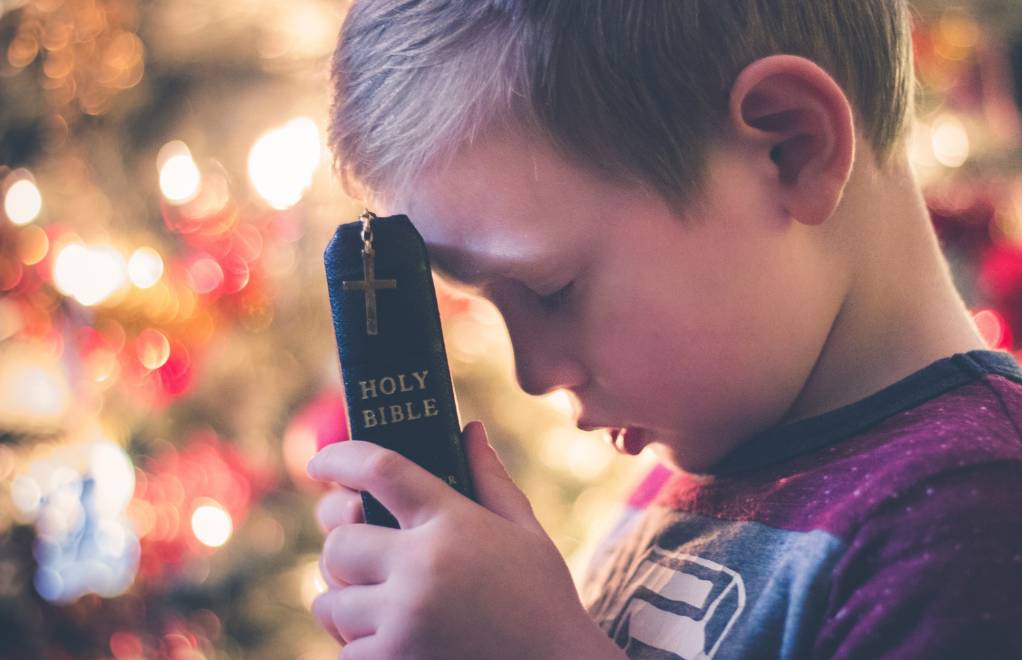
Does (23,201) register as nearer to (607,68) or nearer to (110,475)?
(110,475)

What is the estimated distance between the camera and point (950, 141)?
1399 mm

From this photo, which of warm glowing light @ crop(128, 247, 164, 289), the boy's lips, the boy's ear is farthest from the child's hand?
warm glowing light @ crop(128, 247, 164, 289)

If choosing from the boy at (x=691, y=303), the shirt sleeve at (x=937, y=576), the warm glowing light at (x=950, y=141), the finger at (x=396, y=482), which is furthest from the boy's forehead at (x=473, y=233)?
the warm glowing light at (x=950, y=141)

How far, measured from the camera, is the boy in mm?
399

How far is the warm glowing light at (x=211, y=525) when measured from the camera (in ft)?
3.92

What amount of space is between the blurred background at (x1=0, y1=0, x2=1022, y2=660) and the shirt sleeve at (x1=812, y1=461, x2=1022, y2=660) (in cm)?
72

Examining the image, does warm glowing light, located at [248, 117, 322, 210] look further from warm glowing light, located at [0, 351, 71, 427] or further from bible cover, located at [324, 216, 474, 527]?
bible cover, located at [324, 216, 474, 527]

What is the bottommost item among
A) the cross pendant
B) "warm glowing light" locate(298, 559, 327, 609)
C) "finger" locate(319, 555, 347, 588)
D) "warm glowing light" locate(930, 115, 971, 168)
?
"warm glowing light" locate(298, 559, 327, 609)

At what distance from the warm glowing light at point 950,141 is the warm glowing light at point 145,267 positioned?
123 centimetres

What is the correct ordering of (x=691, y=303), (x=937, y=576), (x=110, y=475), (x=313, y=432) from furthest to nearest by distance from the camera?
(x=110, y=475), (x=313, y=432), (x=691, y=303), (x=937, y=576)

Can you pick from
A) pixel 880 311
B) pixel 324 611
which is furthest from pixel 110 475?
pixel 880 311

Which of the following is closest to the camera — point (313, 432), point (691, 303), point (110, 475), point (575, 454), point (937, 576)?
point (937, 576)

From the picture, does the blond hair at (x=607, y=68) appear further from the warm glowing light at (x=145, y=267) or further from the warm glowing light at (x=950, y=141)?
the warm glowing light at (x=950, y=141)

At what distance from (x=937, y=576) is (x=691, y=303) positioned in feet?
0.59
